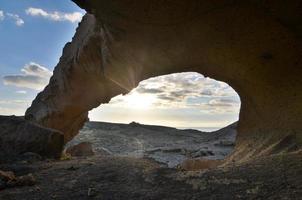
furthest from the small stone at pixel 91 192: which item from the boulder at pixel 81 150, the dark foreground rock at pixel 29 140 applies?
the boulder at pixel 81 150

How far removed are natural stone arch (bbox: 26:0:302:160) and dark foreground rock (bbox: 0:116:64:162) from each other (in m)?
1.56

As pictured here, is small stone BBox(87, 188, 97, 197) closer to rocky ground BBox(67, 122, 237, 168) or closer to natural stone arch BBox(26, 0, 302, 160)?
natural stone arch BBox(26, 0, 302, 160)

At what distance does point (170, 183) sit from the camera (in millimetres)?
3125

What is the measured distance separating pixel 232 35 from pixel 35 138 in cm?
319

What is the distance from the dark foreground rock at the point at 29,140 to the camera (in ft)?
16.3

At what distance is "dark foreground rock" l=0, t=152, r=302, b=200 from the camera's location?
2.74 metres

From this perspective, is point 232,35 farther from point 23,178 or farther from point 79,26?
point 79,26

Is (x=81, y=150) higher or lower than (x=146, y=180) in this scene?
higher

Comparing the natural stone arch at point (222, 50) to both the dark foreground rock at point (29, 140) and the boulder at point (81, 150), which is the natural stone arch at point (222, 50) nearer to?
the dark foreground rock at point (29, 140)

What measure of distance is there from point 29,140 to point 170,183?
275cm

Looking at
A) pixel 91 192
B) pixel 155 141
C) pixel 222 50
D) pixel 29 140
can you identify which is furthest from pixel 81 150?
pixel 155 141

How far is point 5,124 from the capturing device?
5.33m

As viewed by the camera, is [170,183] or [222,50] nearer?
[170,183]

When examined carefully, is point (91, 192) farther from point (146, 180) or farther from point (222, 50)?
point (222, 50)
